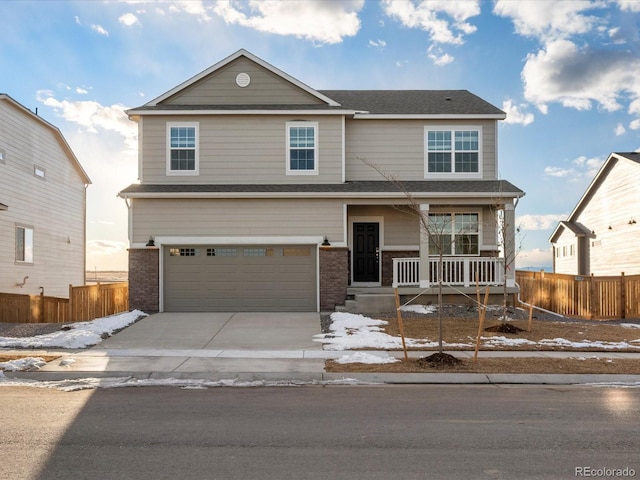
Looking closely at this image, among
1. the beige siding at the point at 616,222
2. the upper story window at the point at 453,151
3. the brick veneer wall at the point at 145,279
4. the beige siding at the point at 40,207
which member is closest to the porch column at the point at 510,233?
the upper story window at the point at 453,151

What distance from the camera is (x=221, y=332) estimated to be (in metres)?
15.1

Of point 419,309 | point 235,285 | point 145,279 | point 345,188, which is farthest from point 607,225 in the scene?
point 145,279

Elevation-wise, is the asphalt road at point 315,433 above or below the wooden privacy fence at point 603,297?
below

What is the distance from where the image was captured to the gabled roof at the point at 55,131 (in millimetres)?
21736

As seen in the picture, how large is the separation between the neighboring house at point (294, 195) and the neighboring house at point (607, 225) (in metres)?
11.0

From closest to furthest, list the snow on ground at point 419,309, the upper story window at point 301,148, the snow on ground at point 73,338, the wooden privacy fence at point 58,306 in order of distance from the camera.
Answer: the snow on ground at point 73,338 → the wooden privacy fence at point 58,306 → the snow on ground at point 419,309 → the upper story window at point 301,148

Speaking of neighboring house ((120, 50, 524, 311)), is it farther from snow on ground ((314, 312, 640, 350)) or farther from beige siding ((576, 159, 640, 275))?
beige siding ((576, 159, 640, 275))

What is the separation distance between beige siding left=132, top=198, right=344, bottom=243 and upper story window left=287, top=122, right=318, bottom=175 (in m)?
1.34

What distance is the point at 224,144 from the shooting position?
768 inches

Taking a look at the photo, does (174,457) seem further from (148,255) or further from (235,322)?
(148,255)

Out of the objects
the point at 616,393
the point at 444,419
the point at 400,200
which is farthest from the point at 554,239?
the point at 444,419

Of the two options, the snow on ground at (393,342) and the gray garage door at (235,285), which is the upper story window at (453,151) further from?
the snow on ground at (393,342)

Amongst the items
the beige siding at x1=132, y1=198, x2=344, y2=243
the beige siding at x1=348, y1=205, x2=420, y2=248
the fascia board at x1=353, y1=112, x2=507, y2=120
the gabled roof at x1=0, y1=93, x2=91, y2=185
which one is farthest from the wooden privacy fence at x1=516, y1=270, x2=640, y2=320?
the gabled roof at x1=0, y1=93, x2=91, y2=185

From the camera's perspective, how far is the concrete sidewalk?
9898 millimetres
